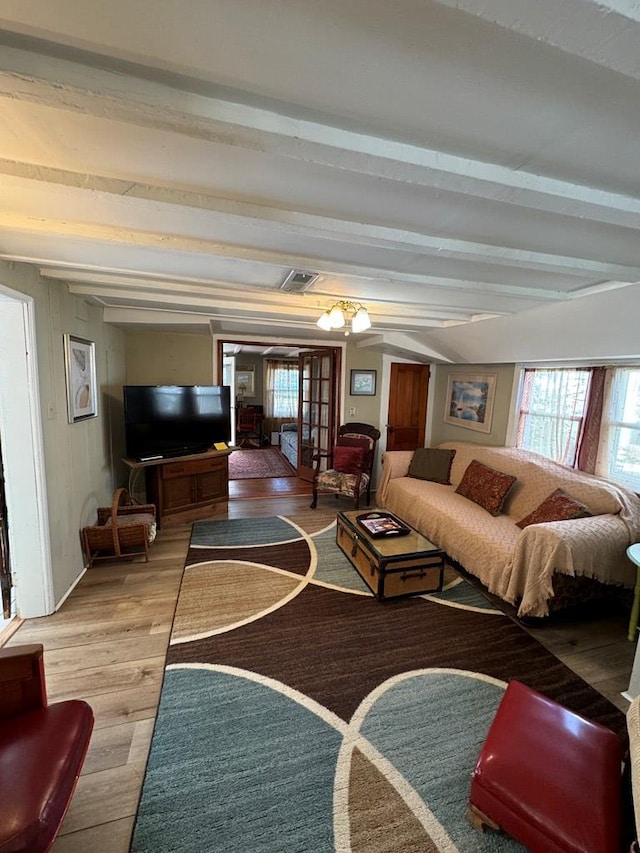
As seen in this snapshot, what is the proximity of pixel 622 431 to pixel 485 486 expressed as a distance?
1188 mm

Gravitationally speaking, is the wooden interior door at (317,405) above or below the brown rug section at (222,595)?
above

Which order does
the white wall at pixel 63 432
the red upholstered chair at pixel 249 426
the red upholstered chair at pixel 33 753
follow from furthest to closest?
the red upholstered chair at pixel 249 426 → the white wall at pixel 63 432 → the red upholstered chair at pixel 33 753

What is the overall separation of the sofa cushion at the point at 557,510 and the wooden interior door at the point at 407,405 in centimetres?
263

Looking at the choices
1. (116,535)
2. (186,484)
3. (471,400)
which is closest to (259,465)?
(186,484)

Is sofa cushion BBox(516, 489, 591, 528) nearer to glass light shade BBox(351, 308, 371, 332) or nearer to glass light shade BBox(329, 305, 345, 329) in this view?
glass light shade BBox(351, 308, 371, 332)

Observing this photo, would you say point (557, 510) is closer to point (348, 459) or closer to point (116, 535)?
point (348, 459)

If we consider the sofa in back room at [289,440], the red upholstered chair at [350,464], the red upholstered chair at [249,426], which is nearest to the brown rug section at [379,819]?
the red upholstered chair at [350,464]

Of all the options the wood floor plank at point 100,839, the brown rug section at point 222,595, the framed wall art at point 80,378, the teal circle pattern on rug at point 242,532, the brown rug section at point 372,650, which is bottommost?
the wood floor plank at point 100,839

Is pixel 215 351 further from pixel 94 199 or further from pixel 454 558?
pixel 454 558

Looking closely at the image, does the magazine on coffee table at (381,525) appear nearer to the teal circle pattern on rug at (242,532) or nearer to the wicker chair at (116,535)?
→ the teal circle pattern on rug at (242,532)

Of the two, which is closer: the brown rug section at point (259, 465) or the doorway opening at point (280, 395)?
the doorway opening at point (280, 395)

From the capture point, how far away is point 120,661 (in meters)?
2.02

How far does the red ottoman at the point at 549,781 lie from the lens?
3.37 ft

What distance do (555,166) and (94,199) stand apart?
1.56 metres
